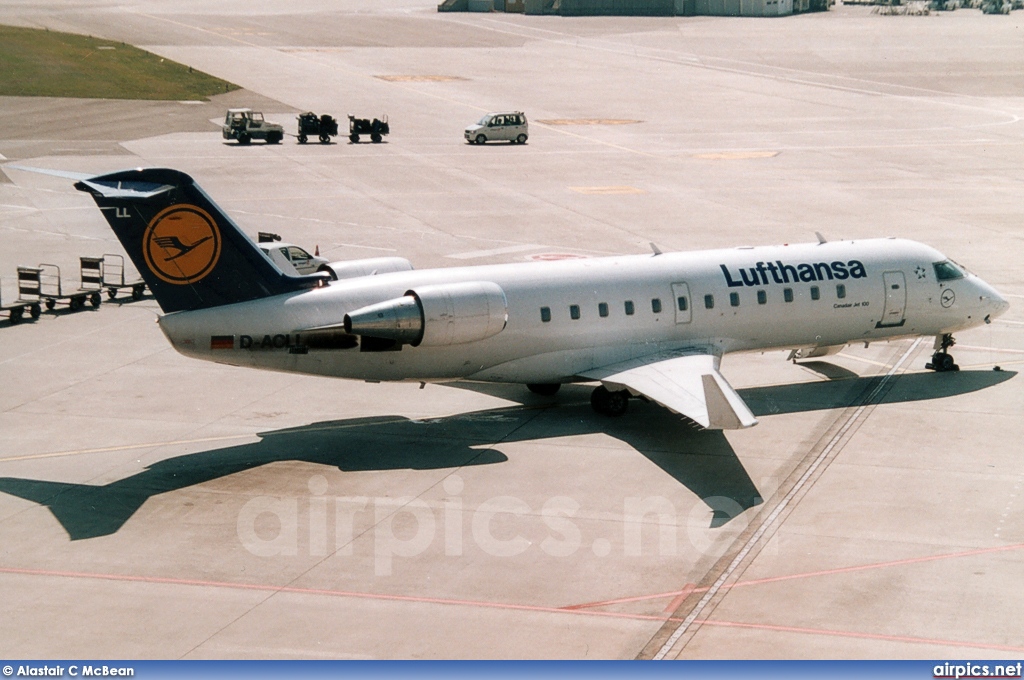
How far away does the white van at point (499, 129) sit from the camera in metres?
74.0

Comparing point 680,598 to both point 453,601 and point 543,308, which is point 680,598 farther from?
point 543,308

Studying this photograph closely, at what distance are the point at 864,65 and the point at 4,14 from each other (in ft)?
279

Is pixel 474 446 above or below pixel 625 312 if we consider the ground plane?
below

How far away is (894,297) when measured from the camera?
3164cm

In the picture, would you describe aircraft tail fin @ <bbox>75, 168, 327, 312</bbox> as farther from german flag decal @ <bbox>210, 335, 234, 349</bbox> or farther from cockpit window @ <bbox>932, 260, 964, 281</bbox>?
cockpit window @ <bbox>932, 260, 964, 281</bbox>

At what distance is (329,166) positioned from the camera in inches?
2603

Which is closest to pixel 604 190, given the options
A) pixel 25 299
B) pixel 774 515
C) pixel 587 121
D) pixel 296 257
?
pixel 296 257

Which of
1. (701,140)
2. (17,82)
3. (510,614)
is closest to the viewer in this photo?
(510,614)

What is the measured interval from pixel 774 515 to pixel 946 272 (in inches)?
487

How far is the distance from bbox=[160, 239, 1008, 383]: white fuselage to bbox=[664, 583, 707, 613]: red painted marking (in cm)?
945

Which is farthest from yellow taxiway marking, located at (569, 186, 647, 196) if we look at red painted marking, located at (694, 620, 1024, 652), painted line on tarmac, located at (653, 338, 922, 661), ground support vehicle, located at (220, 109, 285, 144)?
red painted marking, located at (694, 620, 1024, 652)

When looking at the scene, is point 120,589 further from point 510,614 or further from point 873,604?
point 873,604

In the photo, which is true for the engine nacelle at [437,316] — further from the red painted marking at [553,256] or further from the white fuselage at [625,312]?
the red painted marking at [553,256]

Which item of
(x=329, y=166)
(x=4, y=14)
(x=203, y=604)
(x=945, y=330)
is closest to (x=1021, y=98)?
(x=329, y=166)
